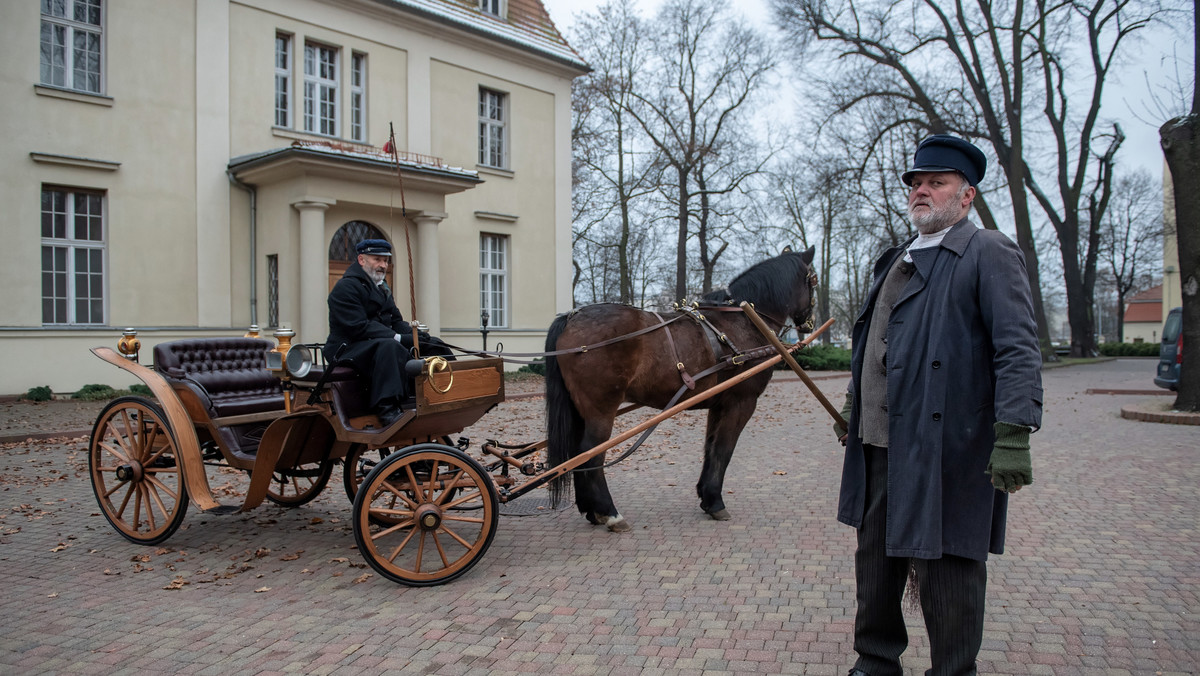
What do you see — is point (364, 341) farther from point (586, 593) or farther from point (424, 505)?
point (586, 593)

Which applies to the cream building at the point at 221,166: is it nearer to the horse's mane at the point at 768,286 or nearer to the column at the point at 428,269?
the column at the point at 428,269

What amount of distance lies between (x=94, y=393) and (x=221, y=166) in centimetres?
497

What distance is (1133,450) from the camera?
931 centimetres

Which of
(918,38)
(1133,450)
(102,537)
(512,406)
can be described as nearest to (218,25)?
(512,406)

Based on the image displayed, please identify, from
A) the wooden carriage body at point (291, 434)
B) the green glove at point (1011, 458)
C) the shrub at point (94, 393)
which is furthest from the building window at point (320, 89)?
the green glove at point (1011, 458)

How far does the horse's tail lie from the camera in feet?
18.8

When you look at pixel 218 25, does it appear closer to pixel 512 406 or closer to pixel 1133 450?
pixel 512 406

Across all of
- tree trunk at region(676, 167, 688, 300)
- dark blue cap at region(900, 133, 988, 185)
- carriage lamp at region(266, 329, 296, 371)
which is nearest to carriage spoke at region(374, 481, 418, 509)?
carriage lamp at region(266, 329, 296, 371)

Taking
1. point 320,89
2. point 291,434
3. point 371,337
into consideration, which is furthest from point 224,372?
point 320,89

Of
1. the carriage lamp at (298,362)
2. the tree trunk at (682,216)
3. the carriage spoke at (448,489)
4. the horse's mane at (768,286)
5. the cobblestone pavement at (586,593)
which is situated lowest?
the cobblestone pavement at (586,593)

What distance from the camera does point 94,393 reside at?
570 inches

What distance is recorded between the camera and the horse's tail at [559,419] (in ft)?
18.8

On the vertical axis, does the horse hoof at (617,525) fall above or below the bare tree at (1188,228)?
below

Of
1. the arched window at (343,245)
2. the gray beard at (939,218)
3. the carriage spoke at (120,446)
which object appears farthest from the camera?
the arched window at (343,245)
